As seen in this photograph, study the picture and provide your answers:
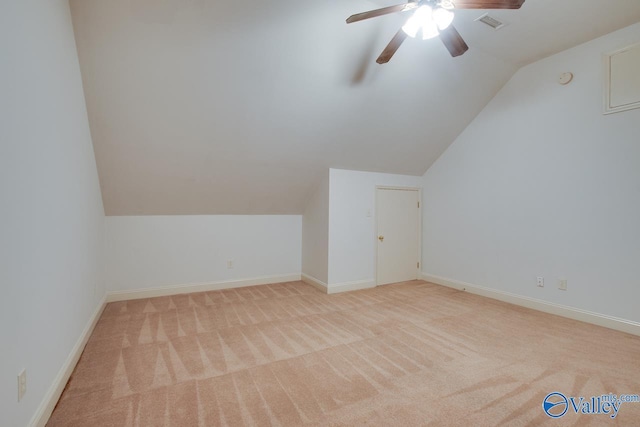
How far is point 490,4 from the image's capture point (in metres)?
1.88

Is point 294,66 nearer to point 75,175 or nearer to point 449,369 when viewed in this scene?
point 75,175

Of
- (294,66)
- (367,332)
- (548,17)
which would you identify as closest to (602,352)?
(367,332)

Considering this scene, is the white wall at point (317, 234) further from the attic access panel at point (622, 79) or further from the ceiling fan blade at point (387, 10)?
the attic access panel at point (622, 79)

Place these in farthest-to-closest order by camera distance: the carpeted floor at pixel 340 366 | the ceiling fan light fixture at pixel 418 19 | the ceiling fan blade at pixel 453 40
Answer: the ceiling fan blade at pixel 453 40, the ceiling fan light fixture at pixel 418 19, the carpeted floor at pixel 340 366

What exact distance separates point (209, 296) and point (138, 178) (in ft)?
6.16

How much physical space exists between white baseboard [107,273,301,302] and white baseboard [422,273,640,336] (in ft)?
9.08

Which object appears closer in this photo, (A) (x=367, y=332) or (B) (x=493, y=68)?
(A) (x=367, y=332)

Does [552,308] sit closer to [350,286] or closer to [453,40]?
[350,286]

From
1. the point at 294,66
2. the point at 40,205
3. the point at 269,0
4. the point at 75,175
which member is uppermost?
the point at 269,0

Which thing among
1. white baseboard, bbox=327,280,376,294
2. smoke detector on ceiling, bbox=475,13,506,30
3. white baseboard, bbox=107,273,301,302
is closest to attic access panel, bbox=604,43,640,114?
smoke detector on ceiling, bbox=475,13,506,30

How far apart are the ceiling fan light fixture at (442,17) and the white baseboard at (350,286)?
3.42 m

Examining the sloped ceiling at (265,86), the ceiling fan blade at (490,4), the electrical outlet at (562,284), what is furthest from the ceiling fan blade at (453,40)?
the electrical outlet at (562,284)

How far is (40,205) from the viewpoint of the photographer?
1706 millimetres

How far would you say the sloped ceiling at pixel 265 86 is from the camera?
2.38 m
